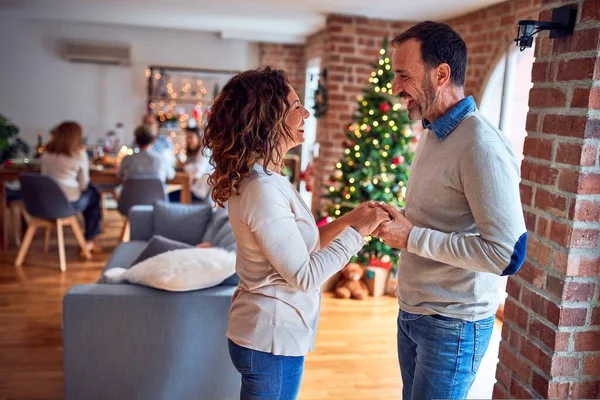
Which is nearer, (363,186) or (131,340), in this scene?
(131,340)

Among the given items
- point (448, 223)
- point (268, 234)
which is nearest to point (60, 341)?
point (268, 234)

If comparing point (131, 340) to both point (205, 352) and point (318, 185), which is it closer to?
point (205, 352)

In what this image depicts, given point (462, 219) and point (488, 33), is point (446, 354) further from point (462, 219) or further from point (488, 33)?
point (488, 33)

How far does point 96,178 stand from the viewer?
5430 millimetres

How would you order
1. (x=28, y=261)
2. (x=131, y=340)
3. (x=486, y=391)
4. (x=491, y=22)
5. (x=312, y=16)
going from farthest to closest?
1. (x=312, y=16)
2. (x=28, y=261)
3. (x=491, y=22)
4. (x=486, y=391)
5. (x=131, y=340)

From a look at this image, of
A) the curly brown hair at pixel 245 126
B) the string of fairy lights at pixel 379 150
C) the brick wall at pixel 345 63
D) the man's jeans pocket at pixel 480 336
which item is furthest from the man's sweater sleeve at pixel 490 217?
the brick wall at pixel 345 63

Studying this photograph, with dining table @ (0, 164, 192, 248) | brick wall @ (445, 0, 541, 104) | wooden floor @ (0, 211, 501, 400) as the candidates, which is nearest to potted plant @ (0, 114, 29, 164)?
dining table @ (0, 164, 192, 248)

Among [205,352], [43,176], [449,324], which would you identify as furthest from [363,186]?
[449,324]

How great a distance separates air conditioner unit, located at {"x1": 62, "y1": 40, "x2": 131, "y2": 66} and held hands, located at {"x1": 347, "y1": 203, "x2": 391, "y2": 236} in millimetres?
7049

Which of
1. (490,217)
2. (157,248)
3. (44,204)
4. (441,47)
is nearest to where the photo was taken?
(490,217)

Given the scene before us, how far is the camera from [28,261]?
501 centimetres

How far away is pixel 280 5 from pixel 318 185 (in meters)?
1.86

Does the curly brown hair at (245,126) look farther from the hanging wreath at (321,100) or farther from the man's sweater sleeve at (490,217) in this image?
the hanging wreath at (321,100)

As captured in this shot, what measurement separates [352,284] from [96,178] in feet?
9.20
